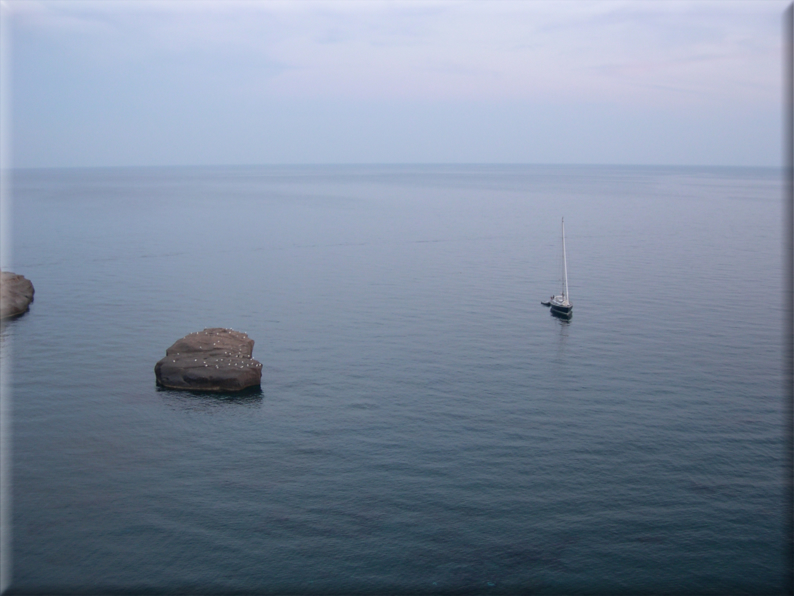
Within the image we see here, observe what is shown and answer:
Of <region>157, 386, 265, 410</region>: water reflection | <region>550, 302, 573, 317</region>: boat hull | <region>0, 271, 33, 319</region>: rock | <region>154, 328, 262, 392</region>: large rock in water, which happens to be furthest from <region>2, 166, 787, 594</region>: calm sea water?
<region>550, 302, 573, 317</region>: boat hull

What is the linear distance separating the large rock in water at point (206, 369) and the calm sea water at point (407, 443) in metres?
1.59

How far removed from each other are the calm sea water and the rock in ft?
7.62

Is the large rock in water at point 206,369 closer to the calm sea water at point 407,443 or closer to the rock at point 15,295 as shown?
the calm sea water at point 407,443

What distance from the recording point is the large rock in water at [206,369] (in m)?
71.9

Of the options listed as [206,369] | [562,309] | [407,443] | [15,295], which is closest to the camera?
[407,443]

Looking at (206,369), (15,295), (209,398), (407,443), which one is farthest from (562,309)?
(15,295)

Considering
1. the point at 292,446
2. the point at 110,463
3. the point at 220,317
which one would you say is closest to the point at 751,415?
the point at 292,446

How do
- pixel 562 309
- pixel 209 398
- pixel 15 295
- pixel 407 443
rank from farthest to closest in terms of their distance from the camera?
pixel 562 309 < pixel 15 295 < pixel 209 398 < pixel 407 443

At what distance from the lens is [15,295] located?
99188mm

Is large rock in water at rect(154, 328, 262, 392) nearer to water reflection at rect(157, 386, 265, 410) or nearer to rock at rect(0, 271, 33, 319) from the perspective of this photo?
water reflection at rect(157, 386, 265, 410)

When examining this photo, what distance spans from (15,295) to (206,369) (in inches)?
1725

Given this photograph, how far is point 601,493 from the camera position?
5122 cm

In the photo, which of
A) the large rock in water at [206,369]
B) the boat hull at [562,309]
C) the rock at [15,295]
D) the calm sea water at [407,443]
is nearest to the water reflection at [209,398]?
the calm sea water at [407,443]

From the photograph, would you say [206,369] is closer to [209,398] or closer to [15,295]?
[209,398]
